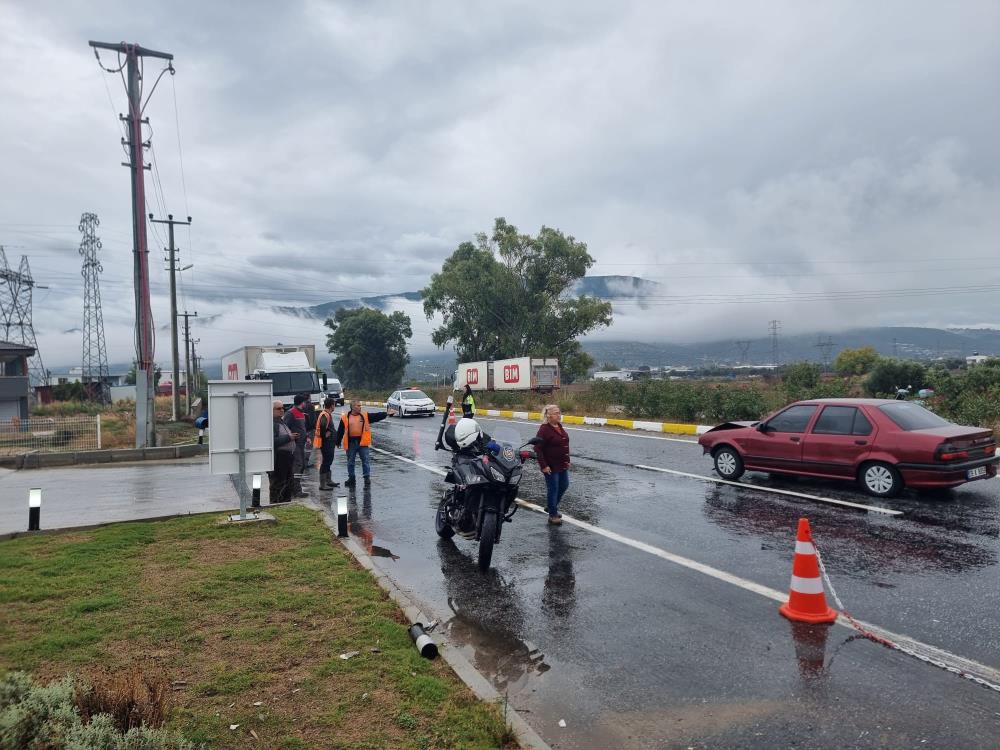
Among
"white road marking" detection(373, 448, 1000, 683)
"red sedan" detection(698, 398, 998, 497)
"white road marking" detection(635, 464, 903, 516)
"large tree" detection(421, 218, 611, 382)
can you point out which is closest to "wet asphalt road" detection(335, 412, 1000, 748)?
"white road marking" detection(373, 448, 1000, 683)

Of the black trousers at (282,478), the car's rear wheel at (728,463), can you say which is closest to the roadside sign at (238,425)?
the black trousers at (282,478)

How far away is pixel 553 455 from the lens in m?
8.36

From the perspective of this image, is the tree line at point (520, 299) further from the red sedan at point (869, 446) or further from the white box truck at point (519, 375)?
the red sedan at point (869, 446)

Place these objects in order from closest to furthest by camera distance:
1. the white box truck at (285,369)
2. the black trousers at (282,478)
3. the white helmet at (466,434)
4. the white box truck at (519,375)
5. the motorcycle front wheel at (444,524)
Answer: the white helmet at (466,434), the motorcycle front wheel at (444,524), the black trousers at (282,478), the white box truck at (285,369), the white box truck at (519,375)

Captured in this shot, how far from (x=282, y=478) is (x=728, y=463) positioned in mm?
7562

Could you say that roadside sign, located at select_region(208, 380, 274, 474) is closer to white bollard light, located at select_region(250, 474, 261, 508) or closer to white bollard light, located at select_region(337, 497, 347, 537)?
white bollard light, located at select_region(250, 474, 261, 508)

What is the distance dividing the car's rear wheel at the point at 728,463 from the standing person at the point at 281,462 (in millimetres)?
7298

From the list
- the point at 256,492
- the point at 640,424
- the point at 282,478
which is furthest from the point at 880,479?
the point at 640,424

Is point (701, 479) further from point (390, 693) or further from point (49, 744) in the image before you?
point (49, 744)

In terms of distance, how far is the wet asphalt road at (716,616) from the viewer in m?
3.72

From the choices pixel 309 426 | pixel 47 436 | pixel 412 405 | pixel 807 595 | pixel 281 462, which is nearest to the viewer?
pixel 807 595

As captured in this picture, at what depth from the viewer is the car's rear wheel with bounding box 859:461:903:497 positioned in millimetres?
9358

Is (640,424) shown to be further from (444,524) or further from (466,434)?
(466,434)

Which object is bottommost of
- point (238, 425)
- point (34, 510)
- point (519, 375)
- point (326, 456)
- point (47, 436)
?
point (34, 510)
